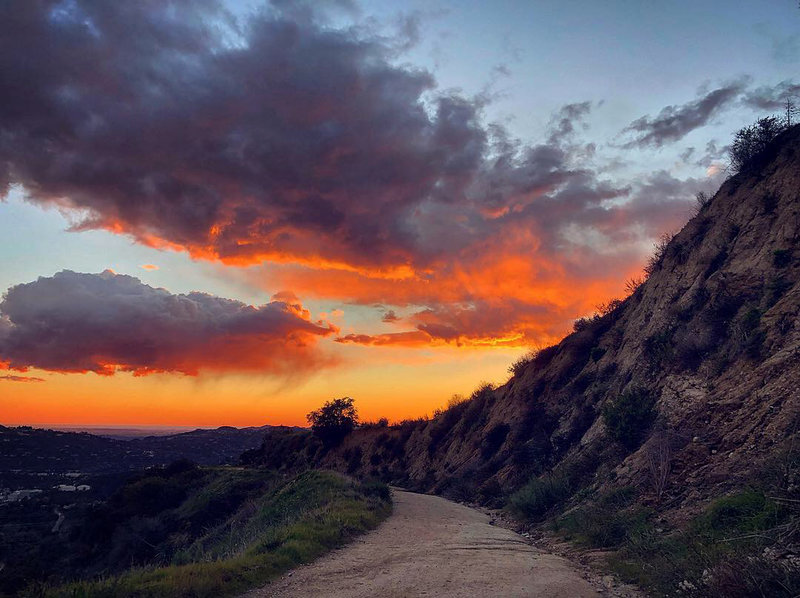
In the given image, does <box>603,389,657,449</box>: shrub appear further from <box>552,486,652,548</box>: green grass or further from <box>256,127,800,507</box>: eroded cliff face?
<box>552,486,652,548</box>: green grass

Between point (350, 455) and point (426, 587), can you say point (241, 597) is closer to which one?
point (426, 587)

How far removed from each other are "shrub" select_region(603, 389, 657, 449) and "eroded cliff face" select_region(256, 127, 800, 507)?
26 centimetres

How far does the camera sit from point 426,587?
28.1 ft

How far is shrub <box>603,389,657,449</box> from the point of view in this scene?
1703cm

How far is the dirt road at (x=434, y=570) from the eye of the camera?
8380 millimetres

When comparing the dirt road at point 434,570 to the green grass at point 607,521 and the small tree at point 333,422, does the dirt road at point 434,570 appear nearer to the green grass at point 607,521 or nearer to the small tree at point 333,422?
the green grass at point 607,521

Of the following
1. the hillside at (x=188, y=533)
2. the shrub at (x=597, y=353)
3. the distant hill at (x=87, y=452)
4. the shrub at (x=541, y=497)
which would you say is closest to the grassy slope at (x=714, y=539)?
the shrub at (x=541, y=497)

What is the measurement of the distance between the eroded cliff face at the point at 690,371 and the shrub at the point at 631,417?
0.26 m

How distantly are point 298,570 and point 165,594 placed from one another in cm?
294

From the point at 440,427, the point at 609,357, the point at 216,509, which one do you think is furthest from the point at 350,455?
the point at 609,357

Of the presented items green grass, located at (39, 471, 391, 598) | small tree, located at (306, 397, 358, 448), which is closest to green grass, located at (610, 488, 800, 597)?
green grass, located at (39, 471, 391, 598)

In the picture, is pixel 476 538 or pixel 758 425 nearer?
pixel 758 425

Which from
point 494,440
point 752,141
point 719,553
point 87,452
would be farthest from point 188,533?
point 87,452

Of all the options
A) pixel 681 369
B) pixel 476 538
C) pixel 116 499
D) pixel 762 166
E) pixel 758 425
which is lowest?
pixel 116 499
